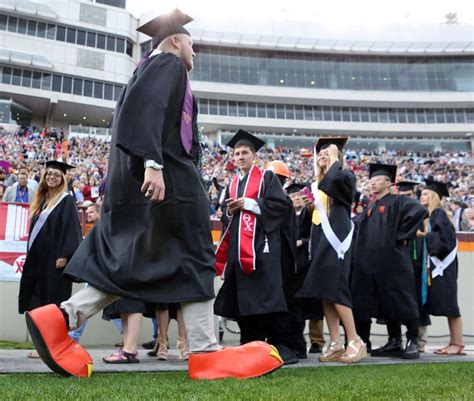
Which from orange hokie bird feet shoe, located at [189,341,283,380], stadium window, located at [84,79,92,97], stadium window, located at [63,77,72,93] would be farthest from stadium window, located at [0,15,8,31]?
orange hokie bird feet shoe, located at [189,341,283,380]

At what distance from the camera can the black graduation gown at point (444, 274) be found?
6.34 m

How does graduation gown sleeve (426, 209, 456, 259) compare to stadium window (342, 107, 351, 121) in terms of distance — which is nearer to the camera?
graduation gown sleeve (426, 209, 456, 259)

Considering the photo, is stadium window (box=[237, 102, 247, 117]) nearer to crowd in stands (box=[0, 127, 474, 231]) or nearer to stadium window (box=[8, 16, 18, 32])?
crowd in stands (box=[0, 127, 474, 231])

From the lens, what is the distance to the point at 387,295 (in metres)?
5.64

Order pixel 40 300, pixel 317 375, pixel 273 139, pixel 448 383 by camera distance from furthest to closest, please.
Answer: pixel 273 139
pixel 40 300
pixel 317 375
pixel 448 383

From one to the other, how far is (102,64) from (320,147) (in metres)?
44.9

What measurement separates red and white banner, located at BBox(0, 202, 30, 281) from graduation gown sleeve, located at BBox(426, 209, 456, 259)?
5.04m

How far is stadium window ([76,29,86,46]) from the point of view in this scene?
4684cm

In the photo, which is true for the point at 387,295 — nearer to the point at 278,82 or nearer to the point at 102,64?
the point at 102,64

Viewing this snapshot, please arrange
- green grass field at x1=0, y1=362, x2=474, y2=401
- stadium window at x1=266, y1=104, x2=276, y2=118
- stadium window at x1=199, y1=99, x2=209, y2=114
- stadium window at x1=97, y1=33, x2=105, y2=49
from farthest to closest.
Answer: stadium window at x1=266, y1=104, x2=276, y2=118
stadium window at x1=199, y1=99, x2=209, y2=114
stadium window at x1=97, y1=33, x2=105, y2=49
green grass field at x1=0, y1=362, x2=474, y2=401

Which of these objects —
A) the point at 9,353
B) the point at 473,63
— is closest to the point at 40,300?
the point at 9,353

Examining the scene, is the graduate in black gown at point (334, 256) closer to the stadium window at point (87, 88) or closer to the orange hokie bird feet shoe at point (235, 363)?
the orange hokie bird feet shoe at point (235, 363)

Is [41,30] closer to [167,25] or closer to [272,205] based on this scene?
[272,205]

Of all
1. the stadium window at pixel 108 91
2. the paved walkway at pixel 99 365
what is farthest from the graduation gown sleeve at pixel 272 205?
the stadium window at pixel 108 91
